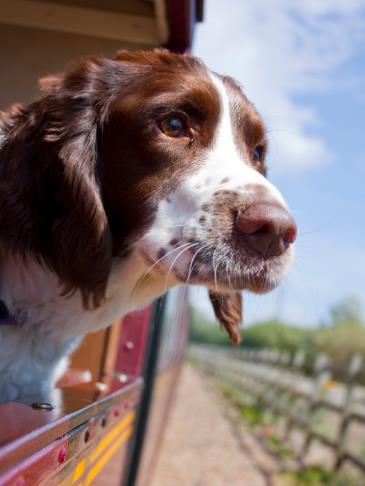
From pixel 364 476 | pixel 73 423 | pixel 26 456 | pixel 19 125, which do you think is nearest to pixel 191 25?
pixel 19 125

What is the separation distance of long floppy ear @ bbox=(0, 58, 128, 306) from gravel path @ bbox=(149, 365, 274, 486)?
7308 mm

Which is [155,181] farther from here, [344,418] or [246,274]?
[344,418]

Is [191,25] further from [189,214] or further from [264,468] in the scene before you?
[264,468]

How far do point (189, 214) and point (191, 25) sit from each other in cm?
135

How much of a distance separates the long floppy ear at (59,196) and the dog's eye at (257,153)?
63cm

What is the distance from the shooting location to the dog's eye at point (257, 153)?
8.51ft

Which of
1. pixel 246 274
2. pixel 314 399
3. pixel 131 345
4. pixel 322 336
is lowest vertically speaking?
pixel 246 274

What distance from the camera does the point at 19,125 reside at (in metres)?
2.28

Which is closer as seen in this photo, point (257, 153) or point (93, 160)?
point (93, 160)

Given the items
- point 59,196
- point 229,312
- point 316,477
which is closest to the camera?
point 59,196

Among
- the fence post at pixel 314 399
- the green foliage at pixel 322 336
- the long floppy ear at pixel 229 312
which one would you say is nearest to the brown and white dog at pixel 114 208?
the long floppy ear at pixel 229 312

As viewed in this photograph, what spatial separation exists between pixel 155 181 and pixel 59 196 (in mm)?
314

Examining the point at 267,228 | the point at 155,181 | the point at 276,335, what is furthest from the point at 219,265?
the point at 276,335

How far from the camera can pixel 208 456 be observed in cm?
1108
